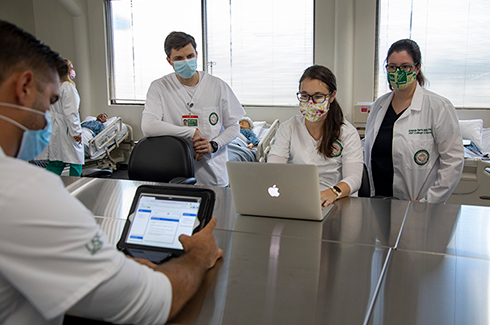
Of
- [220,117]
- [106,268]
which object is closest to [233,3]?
[220,117]

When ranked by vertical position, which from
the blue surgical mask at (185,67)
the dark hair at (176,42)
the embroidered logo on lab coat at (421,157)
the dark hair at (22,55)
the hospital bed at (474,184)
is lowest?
the hospital bed at (474,184)

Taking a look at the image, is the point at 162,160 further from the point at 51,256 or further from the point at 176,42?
the point at 51,256

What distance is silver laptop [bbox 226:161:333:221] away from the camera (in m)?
1.54

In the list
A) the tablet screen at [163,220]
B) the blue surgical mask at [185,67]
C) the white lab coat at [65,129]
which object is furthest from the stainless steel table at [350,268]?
the white lab coat at [65,129]

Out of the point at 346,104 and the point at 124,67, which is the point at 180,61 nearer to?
the point at 346,104

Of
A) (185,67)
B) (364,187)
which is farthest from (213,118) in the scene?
Result: (364,187)

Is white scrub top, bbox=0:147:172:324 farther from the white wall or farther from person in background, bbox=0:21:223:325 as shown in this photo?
the white wall

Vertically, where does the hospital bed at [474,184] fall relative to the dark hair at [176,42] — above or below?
below

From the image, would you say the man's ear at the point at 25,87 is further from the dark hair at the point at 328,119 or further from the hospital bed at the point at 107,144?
the hospital bed at the point at 107,144

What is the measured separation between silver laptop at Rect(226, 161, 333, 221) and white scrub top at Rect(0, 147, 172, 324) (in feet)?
2.94


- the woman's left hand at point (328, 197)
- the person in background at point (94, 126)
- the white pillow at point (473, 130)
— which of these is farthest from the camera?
the person in background at point (94, 126)

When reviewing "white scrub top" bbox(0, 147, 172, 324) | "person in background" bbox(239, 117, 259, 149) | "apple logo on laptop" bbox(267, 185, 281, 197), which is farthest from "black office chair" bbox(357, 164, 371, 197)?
"person in background" bbox(239, 117, 259, 149)

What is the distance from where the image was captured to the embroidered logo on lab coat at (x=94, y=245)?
0.69 m

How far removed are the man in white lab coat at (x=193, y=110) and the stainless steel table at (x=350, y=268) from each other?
88 centimetres
